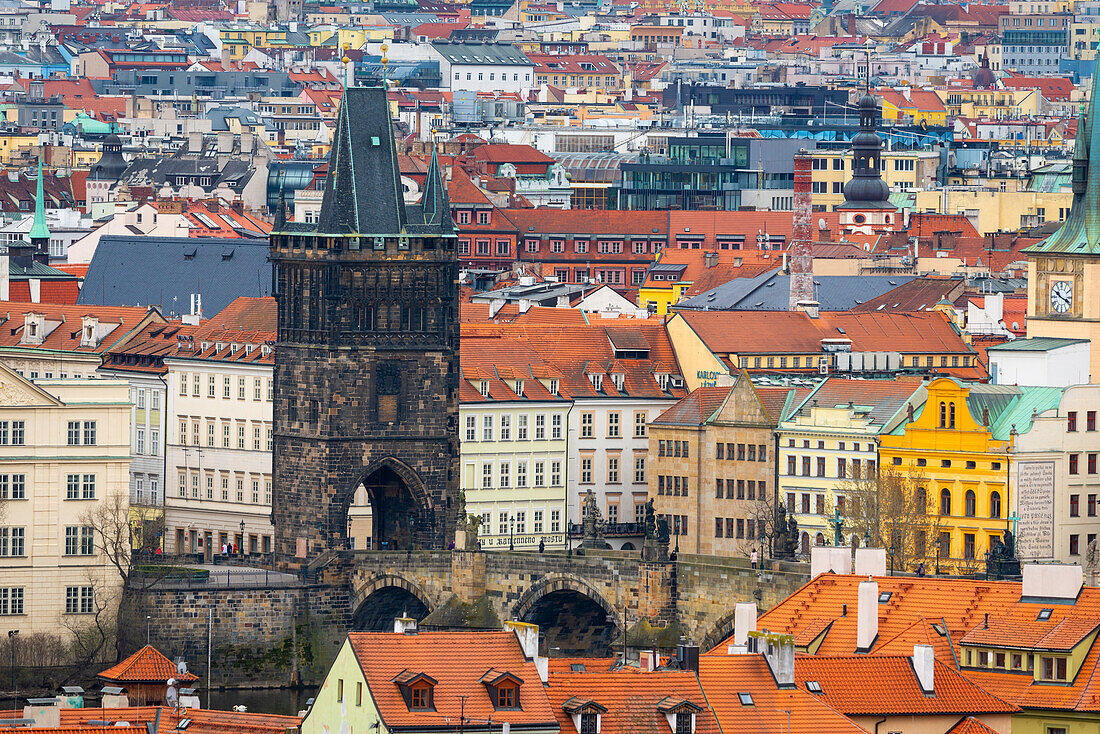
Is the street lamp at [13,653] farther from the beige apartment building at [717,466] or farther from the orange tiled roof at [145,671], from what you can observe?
the beige apartment building at [717,466]

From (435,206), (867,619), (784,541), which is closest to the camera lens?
(867,619)

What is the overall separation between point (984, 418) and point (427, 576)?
2261 centimetres

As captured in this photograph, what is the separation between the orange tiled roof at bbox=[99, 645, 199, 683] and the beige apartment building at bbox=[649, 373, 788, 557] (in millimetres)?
51935

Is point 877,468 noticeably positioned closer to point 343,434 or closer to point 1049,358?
point 1049,358

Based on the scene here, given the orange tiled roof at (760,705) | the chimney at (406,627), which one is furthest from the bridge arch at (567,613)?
the orange tiled roof at (760,705)

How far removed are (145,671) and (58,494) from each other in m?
36.3

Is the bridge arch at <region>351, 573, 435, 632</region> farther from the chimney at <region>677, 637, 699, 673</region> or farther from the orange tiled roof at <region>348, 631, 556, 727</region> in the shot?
the orange tiled roof at <region>348, 631, 556, 727</region>

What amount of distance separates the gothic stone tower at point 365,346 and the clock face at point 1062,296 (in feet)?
83.9

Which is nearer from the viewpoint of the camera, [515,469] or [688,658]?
[688,658]

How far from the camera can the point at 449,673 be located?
102 m

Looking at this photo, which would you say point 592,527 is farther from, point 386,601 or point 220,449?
point 220,449

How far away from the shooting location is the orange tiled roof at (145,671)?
117 metres

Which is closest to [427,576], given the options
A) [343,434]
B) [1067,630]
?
[343,434]

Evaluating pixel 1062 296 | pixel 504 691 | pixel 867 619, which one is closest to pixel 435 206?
pixel 1062 296
